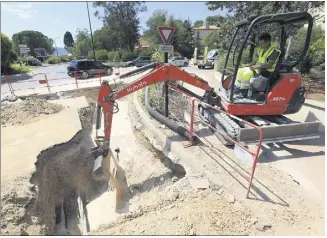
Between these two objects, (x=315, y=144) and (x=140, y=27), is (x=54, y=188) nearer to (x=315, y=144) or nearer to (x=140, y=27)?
(x=315, y=144)

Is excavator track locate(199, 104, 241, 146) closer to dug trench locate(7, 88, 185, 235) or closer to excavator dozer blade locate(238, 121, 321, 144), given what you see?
excavator dozer blade locate(238, 121, 321, 144)

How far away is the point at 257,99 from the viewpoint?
599 cm

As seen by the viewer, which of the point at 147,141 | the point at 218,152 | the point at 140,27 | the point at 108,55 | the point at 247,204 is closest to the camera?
the point at 247,204

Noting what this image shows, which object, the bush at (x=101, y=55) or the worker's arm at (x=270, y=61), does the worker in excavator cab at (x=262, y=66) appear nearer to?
the worker's arm at (x=270, y=61)

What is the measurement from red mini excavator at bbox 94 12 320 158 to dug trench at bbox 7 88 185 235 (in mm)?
1424

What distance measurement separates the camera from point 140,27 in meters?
48.7

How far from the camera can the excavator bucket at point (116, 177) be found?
213 inches

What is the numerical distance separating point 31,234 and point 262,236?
345 cm

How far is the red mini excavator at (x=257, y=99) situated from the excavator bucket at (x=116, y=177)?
0.37 metres

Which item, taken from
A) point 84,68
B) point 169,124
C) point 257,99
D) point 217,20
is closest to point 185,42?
point 217,20

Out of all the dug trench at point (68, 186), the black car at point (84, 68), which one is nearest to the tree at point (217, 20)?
the black car at point (84, 68)

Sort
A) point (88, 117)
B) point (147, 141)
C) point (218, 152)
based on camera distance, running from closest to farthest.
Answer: point (218, 152) < point (147, 141) < point (88, 117)

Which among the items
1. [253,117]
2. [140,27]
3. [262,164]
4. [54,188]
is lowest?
[54,188]

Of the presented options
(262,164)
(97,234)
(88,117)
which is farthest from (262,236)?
(88,117)
